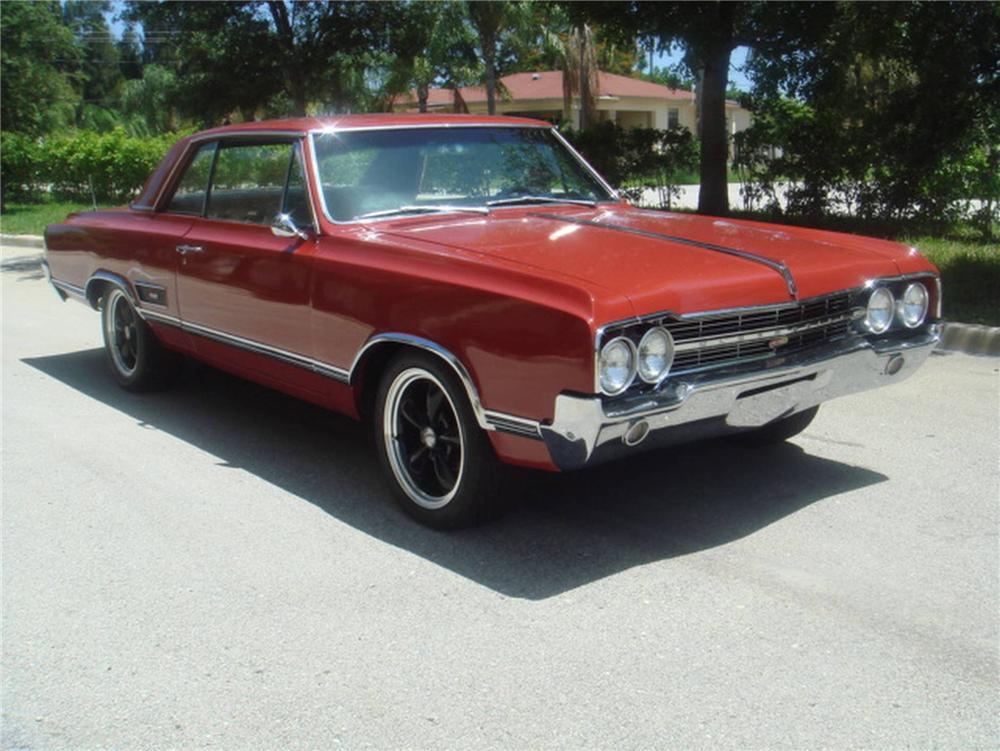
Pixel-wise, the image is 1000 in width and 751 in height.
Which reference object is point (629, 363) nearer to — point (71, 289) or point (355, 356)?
point (355, 356)

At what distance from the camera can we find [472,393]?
4121 millimetres

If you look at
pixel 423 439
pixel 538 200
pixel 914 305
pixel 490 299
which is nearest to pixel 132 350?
pixel 538 200

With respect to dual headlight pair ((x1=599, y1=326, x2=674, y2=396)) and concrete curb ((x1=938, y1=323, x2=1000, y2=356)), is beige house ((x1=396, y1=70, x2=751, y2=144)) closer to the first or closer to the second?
concrete curb ((x1=938, y1=323, x2=1000, y2=356))

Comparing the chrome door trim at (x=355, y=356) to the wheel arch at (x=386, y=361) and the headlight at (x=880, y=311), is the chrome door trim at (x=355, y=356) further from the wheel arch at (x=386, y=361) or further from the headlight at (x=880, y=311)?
the headlight at (x=880, y=311)

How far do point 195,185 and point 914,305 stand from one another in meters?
3.93

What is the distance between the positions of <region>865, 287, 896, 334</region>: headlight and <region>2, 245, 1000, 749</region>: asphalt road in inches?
29.3

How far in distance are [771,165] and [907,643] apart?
1122cm

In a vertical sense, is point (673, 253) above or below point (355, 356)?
above

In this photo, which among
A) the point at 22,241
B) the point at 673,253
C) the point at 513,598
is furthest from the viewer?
the point at 22,241

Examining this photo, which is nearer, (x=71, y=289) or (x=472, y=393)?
(x=472, y=393)

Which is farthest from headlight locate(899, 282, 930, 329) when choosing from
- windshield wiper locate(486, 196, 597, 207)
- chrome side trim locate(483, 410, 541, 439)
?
chrome side trim locate(483, 410, 541, 439)

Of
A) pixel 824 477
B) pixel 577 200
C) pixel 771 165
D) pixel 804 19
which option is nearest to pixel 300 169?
pixel 577 200

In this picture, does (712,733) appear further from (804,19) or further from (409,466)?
(804,19)

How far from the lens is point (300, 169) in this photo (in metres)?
5.30
